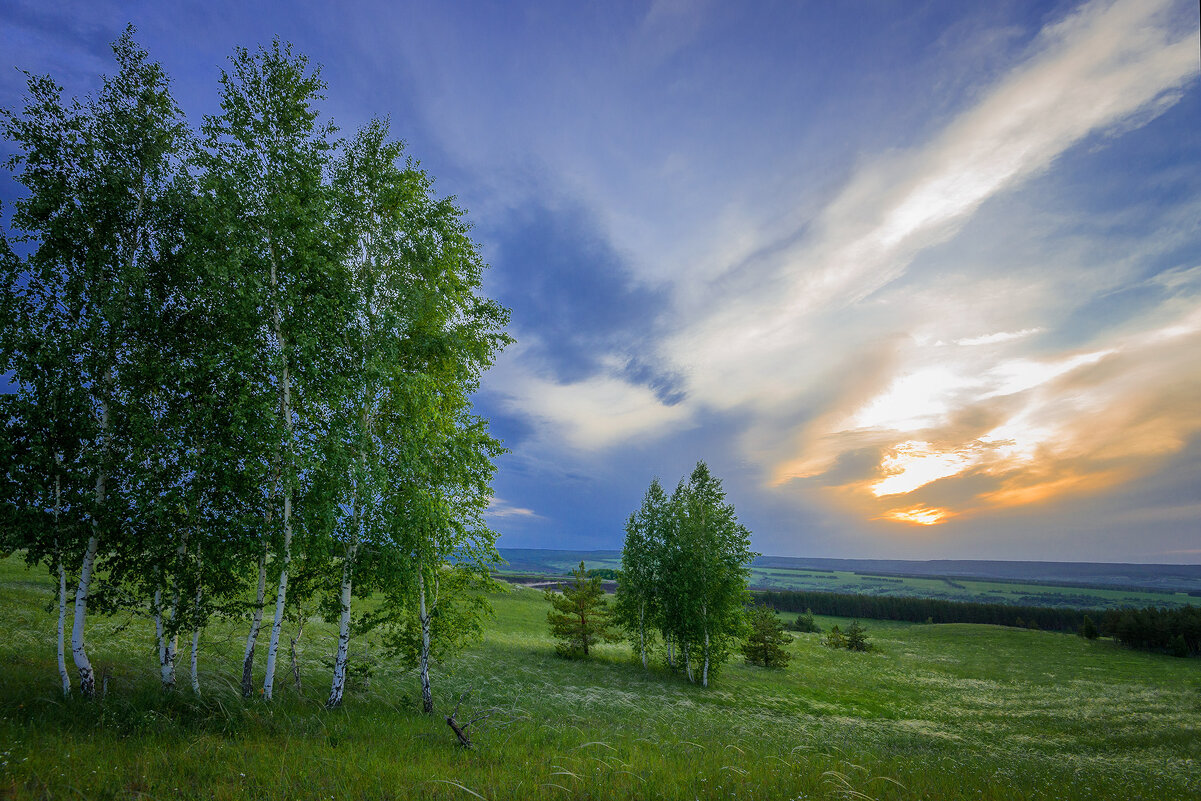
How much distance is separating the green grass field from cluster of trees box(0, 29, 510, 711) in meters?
2.50

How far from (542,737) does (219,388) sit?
43.3ft

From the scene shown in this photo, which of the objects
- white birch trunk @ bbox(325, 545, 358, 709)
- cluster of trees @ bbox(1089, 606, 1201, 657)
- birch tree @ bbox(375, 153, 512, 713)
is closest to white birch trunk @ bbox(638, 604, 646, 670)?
birch tree @ bbox(375, 153, 512, 713)

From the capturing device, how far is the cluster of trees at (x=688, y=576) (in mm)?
35688

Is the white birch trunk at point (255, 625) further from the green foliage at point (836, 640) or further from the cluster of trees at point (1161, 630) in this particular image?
the cluster of trees at point (1161, 630)

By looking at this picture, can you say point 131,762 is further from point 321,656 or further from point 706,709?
point 706,709

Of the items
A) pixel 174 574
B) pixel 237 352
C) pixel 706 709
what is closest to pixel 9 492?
pixel 174 574

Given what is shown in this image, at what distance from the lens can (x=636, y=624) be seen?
4122 cm

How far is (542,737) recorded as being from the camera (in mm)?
12734

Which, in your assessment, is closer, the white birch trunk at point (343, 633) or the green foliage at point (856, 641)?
the white birch trunk at point (343, 633)

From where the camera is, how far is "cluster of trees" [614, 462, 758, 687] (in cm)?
3569

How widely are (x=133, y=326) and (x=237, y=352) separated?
3.89 metres

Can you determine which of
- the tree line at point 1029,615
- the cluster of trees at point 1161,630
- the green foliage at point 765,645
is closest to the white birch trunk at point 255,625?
the green foliage at point 765,645

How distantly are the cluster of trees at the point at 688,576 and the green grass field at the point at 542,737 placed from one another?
10.3 feet

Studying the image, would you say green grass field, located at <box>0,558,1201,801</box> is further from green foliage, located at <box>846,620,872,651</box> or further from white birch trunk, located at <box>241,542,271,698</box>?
green foliage, located at <box>846,620,872,651</box>
